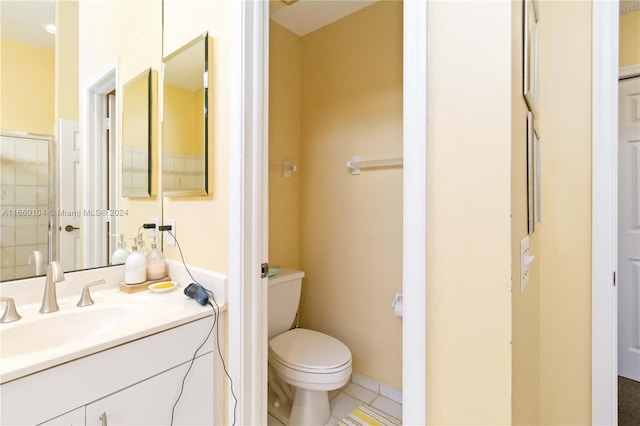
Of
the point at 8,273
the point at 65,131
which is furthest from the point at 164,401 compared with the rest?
the point at 65,131

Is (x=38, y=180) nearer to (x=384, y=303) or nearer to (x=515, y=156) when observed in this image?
(x=515, y=156)

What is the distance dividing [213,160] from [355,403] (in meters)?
1.59

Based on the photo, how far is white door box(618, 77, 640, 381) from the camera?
197 centimetres

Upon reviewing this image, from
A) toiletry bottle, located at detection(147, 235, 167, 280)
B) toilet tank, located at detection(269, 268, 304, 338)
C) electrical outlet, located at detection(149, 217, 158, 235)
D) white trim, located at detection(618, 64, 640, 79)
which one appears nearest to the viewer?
toiletry bottle, located at detection(147, 235, 167, 280)

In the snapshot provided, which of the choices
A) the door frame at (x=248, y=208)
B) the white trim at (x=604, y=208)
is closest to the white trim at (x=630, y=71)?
the white trim at (x=604, y=208)

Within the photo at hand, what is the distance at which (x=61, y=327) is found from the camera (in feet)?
3.24

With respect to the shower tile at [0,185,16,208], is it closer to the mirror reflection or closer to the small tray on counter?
the mirror reflection

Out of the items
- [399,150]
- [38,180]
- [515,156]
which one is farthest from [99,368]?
[399,150]

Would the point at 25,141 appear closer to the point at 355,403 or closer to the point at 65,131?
the point at 65,131

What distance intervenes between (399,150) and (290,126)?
32.5 inches

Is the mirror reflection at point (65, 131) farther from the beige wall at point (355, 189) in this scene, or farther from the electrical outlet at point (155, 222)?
the beige wall at point (355, 189)

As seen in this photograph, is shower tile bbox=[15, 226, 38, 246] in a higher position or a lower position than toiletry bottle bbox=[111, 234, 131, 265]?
higher

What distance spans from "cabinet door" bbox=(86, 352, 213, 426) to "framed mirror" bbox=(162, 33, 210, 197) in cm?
66

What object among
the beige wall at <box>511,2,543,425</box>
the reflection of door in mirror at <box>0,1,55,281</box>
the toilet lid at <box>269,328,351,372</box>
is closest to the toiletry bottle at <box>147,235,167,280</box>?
the reflection of door in mirror at <box>0,1,55,281</box>
